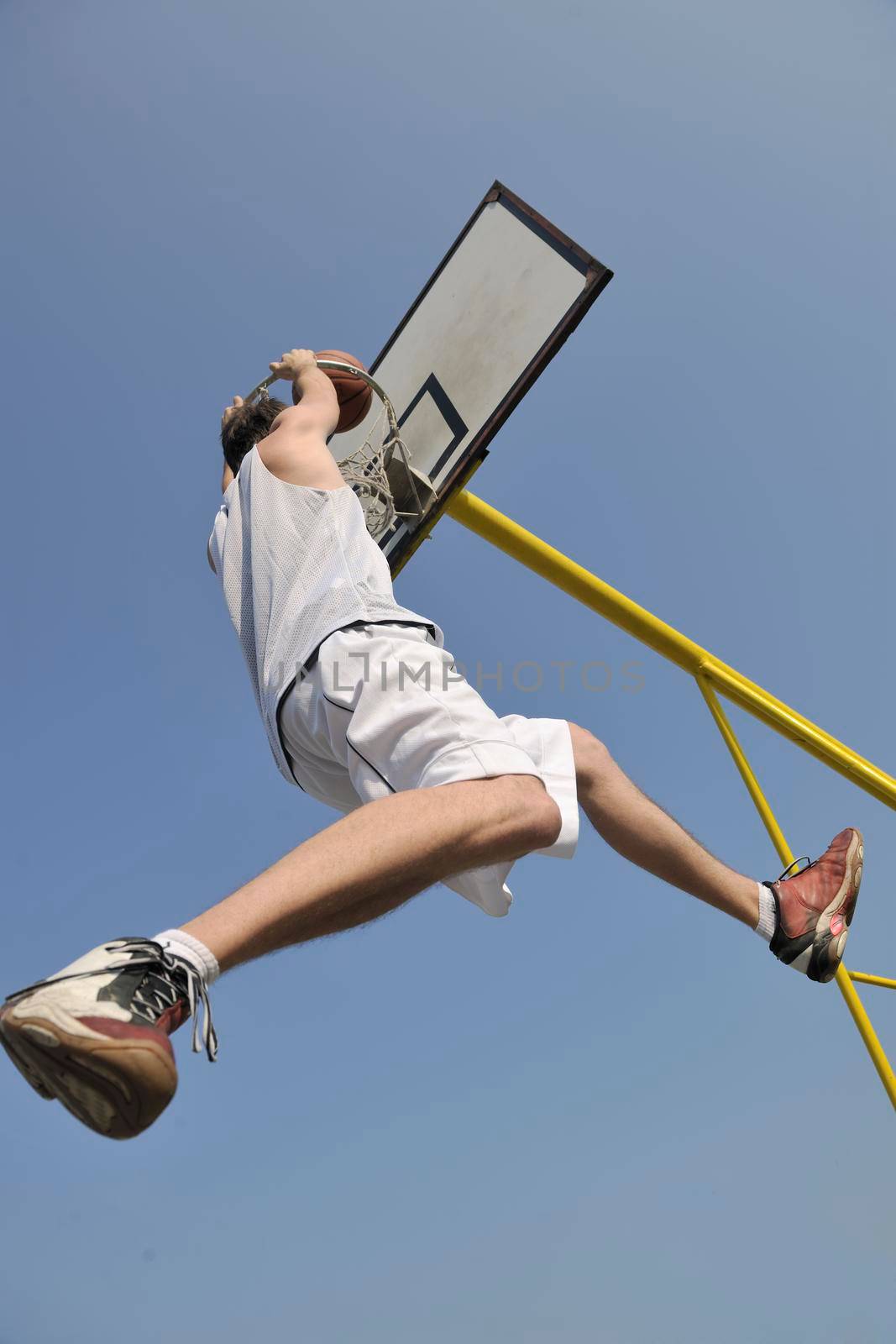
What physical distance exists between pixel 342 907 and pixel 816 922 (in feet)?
6.25

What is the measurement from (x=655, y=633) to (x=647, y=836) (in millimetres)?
1775

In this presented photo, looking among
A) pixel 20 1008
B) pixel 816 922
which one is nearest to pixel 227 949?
pixel 20 1008

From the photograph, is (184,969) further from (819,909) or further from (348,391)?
(348,391)

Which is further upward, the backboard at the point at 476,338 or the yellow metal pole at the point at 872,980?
the backboard at the point at 476,338

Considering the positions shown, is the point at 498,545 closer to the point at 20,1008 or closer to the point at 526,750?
the point at 526,750

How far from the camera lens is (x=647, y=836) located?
309cm

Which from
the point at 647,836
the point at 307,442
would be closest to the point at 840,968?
the point at 647,836

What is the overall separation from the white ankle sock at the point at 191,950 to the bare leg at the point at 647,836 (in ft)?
4.62

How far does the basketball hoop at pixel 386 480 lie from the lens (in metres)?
4.57

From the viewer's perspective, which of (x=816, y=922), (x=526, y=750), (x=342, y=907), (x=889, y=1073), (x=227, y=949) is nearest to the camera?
(x=227, y=949)

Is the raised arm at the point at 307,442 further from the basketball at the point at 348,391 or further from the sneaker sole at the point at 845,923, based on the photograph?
the sneaker sole at the point at 845,923

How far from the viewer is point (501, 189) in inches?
193

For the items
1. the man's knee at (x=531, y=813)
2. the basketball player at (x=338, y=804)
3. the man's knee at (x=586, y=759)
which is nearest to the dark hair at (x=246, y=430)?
the basketball player at (x=338, y=804)

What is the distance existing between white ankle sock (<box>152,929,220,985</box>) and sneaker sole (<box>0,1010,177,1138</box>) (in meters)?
0.16
